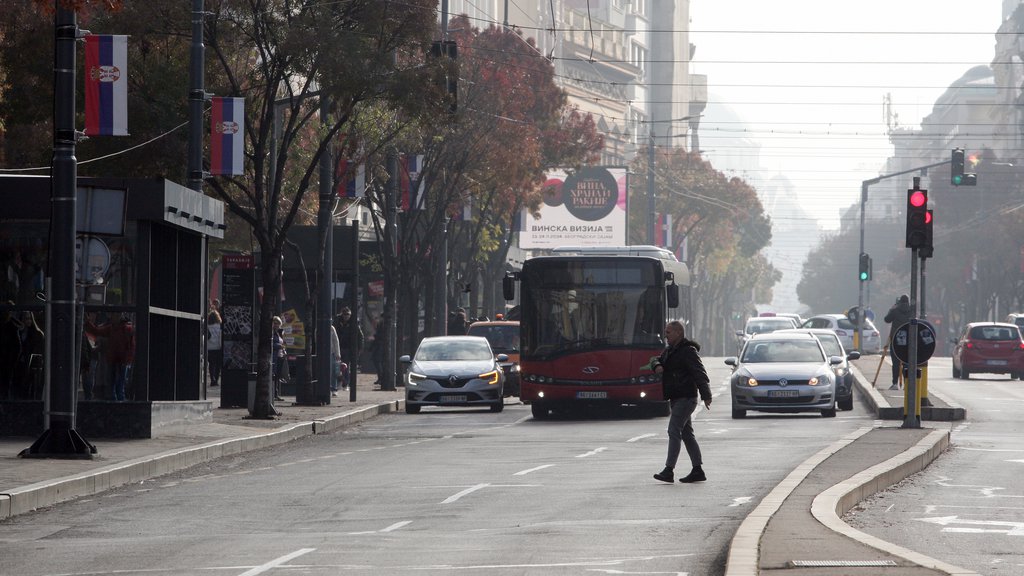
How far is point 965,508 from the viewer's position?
16.5m

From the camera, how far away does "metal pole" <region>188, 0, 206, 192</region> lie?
1097 inches

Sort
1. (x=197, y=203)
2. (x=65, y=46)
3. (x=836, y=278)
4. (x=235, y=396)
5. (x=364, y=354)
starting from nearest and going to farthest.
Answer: (x=65, y=46)
(x=197, y=203)
(x=235, y=396)
(x=364, y=354)
(x=836, y=278)

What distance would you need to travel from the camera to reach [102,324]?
84.9 ft

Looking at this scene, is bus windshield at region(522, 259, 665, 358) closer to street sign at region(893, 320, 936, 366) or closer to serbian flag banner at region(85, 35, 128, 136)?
street sign at region(893, 320, 936, 366)

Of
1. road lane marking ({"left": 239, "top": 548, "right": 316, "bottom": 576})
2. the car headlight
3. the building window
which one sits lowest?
road lane marking ({"left": 239, "top": 548, "right": 316, "bottom": 576})

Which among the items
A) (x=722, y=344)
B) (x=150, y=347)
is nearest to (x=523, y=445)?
(x=150, y=347)

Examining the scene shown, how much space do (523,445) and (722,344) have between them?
12618cm

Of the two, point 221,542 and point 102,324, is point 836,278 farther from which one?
point 221,542

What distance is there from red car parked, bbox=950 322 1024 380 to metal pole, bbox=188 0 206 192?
97.8 feet

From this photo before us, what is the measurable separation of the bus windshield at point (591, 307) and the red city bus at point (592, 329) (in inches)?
0.7

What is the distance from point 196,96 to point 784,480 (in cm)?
1367

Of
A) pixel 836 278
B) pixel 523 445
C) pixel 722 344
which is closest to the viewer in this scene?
pixel 523 445

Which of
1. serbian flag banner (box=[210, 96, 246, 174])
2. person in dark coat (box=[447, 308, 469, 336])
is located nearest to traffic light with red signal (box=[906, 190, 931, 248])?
serbian flag banner (box=[210, 96, 246, 174])

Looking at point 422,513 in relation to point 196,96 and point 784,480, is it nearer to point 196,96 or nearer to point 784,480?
point 784,480
